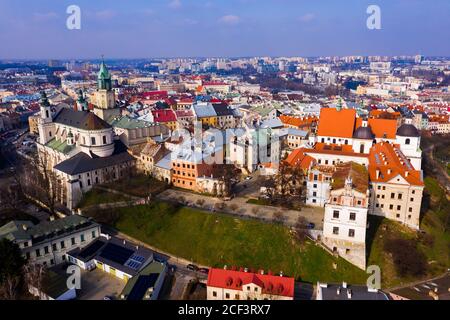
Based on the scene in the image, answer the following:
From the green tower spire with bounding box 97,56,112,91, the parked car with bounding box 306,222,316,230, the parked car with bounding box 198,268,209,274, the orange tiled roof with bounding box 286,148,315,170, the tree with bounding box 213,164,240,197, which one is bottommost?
the parked car with bounding box 198,268,209,274

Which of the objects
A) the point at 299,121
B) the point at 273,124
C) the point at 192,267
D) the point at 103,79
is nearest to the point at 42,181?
the point at 103,79

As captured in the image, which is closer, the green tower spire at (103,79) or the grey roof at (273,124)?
the grey roof at (273,124)

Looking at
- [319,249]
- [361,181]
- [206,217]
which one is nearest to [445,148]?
[361,181]

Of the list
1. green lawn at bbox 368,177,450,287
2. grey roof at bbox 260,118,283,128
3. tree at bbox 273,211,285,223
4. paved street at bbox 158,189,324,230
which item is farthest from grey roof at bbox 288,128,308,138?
tree at bbox 273,211,285,223

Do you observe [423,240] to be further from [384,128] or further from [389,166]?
[384,128]

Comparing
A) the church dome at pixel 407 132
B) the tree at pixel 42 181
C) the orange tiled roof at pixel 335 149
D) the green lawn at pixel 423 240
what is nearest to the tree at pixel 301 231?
the green lawn at pixel 423 240

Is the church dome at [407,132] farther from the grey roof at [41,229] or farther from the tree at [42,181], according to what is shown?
the tree at [42,181]

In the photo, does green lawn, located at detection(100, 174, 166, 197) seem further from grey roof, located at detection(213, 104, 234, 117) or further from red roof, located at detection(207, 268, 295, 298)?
grey roof, located at detection(213, 104, 234, 117)
